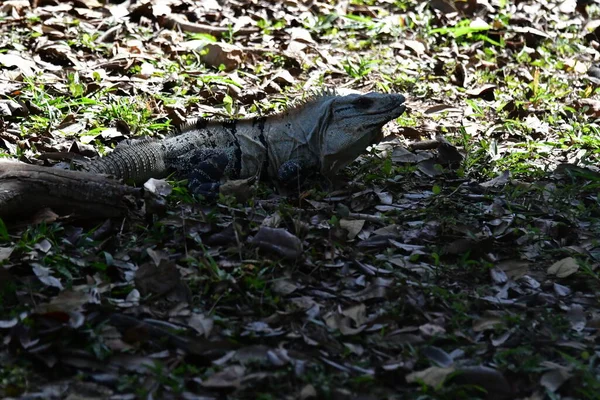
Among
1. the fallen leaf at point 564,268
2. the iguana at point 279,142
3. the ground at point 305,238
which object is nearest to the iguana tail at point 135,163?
the iguana at point 279,142

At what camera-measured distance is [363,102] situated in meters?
5.67

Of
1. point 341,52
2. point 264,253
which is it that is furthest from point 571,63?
point 264,253

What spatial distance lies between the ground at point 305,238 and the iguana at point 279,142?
22cm

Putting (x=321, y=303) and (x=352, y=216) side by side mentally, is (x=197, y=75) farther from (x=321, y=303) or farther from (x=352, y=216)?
(x=321, y=303)

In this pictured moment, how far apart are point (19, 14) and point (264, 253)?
5019mm

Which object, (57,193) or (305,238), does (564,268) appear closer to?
(305,238)

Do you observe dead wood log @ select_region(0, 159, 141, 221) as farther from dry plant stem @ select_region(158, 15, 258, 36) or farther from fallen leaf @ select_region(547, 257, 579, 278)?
dry plant stem @ select_region(158, 15, 258, 36)

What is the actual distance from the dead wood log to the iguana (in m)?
0.80

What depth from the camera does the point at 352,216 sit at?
4.97 metres

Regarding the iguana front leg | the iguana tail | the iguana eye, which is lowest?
the iguana front leg

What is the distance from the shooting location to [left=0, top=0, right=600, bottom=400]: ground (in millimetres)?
3516

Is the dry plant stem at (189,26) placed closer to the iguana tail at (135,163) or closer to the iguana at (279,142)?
the iguana at (279,142)

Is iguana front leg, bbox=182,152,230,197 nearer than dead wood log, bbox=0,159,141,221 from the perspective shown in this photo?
No

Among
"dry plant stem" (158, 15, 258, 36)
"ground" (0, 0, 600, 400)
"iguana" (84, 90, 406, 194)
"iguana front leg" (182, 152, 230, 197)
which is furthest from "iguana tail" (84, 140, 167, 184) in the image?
"dry plant stem" (158, 15, 258, 36)
